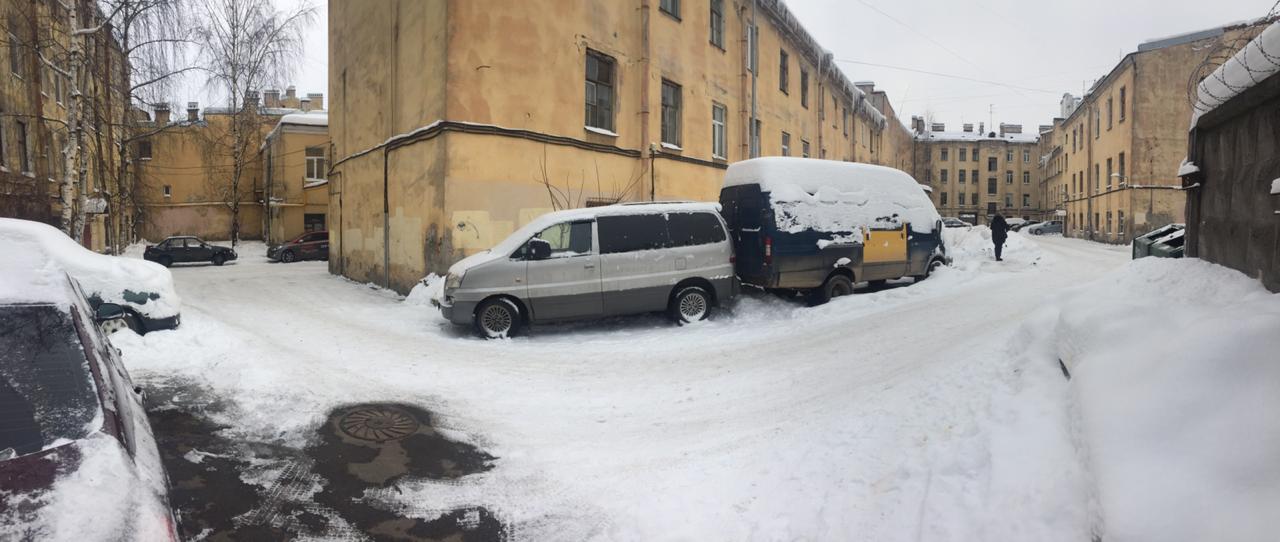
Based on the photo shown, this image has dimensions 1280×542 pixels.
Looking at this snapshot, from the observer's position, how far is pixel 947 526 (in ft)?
11.1

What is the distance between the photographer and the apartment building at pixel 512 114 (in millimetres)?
13156

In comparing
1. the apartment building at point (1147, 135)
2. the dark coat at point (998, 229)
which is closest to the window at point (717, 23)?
the dark coat at point (998, 229)

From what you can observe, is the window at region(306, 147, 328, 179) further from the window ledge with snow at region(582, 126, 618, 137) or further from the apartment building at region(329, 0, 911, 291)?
the window ledge with snow at region(582, 126, 618, 137)

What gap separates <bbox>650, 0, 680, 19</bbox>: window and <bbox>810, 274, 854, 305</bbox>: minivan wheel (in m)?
9.40

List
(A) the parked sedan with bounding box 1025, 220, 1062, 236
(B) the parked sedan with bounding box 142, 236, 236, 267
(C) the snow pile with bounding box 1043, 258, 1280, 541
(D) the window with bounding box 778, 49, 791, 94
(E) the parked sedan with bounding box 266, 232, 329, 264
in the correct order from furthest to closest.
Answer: (A) the parked sedan with bounding box 1025, 220, 1062, 236
(E) the parked sedan with bounding box 266, 232, 329, 264
(B) the parked sedan with bounding box 142, 236, 236, 267
(D) the window with bounding box 778, 49, 791, 94
(C) the snow pile with bounding box 1043, 258, 1280, 541

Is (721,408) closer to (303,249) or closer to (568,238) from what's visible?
(568,238)

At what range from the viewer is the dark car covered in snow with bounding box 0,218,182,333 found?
304 inches

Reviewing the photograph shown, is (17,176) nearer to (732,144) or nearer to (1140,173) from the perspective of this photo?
(732,144)

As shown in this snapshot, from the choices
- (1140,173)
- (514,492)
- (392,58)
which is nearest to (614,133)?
(392,58)

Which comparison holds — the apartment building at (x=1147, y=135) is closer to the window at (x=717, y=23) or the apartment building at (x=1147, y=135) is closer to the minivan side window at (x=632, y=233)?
the window at (x=717, y=23)

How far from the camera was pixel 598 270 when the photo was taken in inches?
393

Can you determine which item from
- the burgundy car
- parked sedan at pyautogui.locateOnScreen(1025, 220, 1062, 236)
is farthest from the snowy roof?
the burgundy car

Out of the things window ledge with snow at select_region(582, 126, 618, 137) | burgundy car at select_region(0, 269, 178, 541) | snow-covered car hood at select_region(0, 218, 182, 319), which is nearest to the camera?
burgundy car at select_region(0, 269, 178, 541)

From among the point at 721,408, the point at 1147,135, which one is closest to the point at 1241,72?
the point at 721,408
